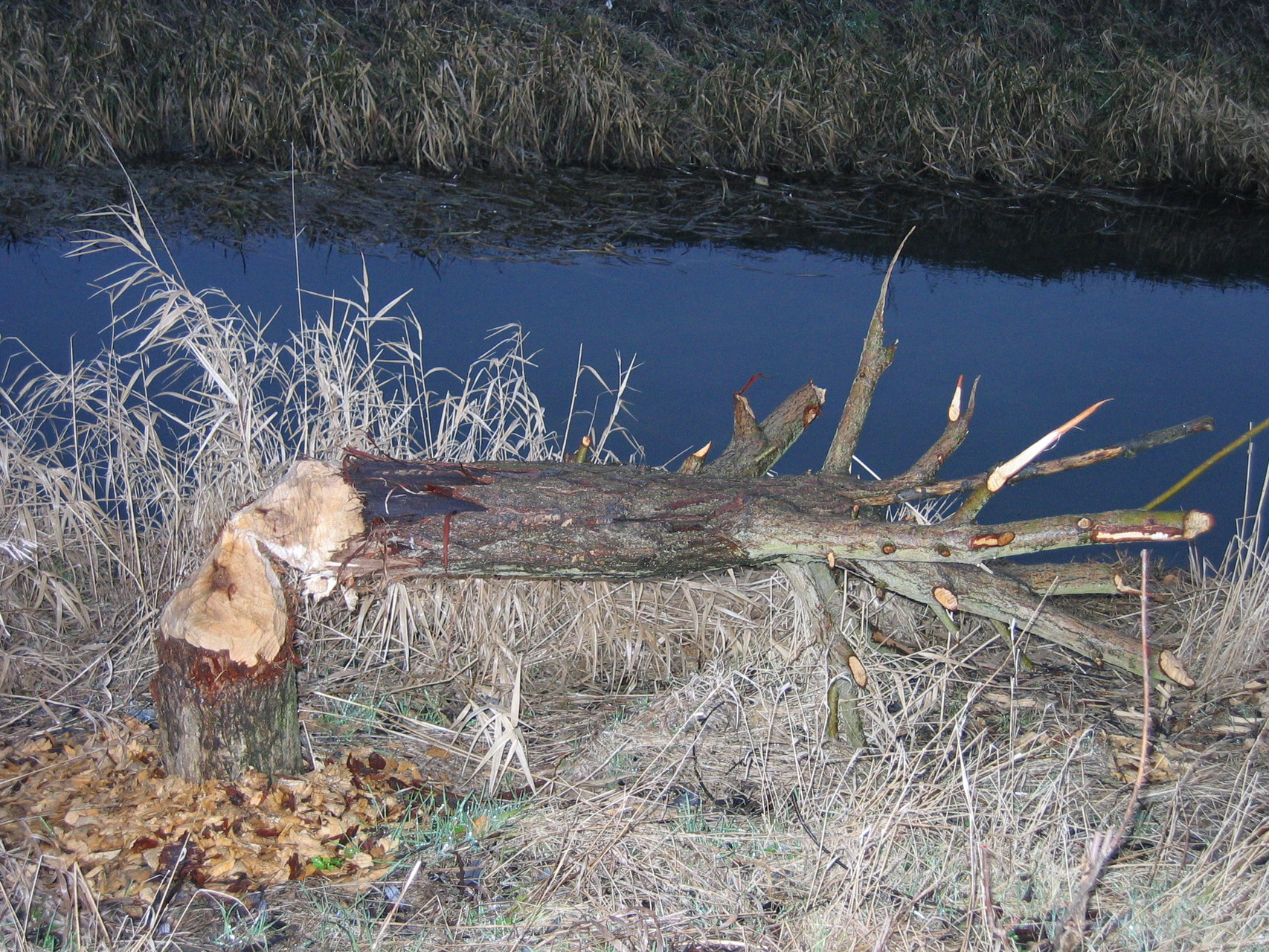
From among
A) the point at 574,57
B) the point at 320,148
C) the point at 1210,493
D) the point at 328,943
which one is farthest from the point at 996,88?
the point at 328,943

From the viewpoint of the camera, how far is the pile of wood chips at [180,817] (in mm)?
2129

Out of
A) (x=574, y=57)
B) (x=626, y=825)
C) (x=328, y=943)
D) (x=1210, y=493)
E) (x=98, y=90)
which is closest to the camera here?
(x=328, y=943)

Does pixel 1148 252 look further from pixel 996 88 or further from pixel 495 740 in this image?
pixel 495 740

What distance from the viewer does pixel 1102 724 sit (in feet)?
9.21

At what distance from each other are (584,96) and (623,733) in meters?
4.61

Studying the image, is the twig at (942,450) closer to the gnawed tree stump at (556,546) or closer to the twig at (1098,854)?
the gnawed tree stump at (556,546)

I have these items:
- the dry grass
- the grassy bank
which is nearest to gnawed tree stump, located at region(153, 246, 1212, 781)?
the dry grass

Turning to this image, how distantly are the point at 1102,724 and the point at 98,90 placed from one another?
5953 millimetres

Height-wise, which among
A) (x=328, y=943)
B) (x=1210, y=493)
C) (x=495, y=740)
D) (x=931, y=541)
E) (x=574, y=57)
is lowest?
(x=328, y=943)

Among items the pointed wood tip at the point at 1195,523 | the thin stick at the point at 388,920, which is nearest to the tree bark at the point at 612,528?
the pointed wood tip at the point at 1195,523

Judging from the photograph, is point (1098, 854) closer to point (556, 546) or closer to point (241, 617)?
point (556, 546)

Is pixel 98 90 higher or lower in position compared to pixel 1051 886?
higher

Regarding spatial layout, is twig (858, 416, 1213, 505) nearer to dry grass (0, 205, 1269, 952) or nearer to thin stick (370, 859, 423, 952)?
dry grass (0, 205, 1269, 952)

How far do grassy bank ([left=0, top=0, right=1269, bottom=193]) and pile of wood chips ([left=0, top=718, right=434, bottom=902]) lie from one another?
435 centimetres
